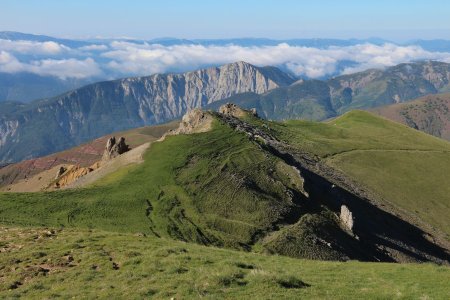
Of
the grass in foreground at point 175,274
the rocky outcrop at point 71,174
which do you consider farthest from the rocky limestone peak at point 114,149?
the grass in foreground at point 175,274

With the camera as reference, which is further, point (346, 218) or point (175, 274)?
point (346, 218)

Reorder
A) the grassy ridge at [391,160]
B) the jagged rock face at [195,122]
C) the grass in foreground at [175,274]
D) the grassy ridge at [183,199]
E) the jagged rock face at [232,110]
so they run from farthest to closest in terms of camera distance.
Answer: the jagged rock face at [232,110] < the grassy ridge at [391,160] < the jagged rock face at [195,122] < the grassy ridge at [183,199] < the grass in foreground at [175,274]

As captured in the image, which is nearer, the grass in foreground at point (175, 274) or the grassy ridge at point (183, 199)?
the grass in foreground at point (175, 274)

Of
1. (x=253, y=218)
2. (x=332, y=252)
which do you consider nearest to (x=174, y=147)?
(x=253, y=218)

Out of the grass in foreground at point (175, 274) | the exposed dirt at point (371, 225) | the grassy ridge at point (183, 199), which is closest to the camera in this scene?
the grass in foreground at point (175, 274)

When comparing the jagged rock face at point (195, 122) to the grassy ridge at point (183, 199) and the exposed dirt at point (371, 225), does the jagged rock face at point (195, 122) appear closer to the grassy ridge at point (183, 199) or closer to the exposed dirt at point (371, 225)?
the exposed dirt at point (371, 225)

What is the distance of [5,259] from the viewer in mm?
32812

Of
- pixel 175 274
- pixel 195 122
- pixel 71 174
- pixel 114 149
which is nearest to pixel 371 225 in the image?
pixel 195 122

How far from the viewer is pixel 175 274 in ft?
92.3

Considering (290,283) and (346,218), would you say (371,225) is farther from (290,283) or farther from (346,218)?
(290,283)

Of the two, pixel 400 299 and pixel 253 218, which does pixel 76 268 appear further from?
pixel 253 218

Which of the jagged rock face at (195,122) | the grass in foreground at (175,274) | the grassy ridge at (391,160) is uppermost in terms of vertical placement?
the grass in foreground at (175,274)

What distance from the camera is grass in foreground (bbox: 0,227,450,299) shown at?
25484 millimetres

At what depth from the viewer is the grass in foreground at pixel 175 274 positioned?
83.6 feet
